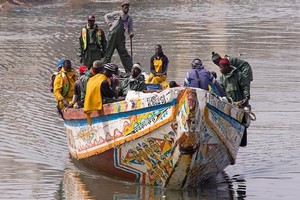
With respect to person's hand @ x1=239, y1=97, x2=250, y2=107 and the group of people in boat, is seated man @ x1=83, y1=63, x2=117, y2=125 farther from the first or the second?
person's hand @ x1=239, y1=97, x2=250, y2=107

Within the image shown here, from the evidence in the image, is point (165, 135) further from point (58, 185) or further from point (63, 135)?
point (63, 135)

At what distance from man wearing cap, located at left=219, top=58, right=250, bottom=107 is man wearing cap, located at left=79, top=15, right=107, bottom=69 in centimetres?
548

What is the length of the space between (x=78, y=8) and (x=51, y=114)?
3423 cm

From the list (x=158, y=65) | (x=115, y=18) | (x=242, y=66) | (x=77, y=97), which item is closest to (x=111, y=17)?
(x=115, y=18)

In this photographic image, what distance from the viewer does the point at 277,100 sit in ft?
78.1

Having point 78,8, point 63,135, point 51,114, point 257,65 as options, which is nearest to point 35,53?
point 257,65

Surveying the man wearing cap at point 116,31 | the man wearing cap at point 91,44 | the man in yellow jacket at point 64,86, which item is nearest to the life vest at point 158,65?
the man wearing cap at point 116,31

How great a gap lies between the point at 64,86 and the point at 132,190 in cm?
338

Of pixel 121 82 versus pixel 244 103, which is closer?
pixel 244 103

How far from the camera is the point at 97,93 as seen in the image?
51.9 ft

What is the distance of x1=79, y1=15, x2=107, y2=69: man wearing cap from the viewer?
21.9m

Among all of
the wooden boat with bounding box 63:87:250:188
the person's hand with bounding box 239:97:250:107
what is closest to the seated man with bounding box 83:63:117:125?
the wooden boat with bounding box 63:87:250:188

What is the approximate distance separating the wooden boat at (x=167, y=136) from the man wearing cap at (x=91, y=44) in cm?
568

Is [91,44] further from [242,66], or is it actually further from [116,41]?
[242,66]
